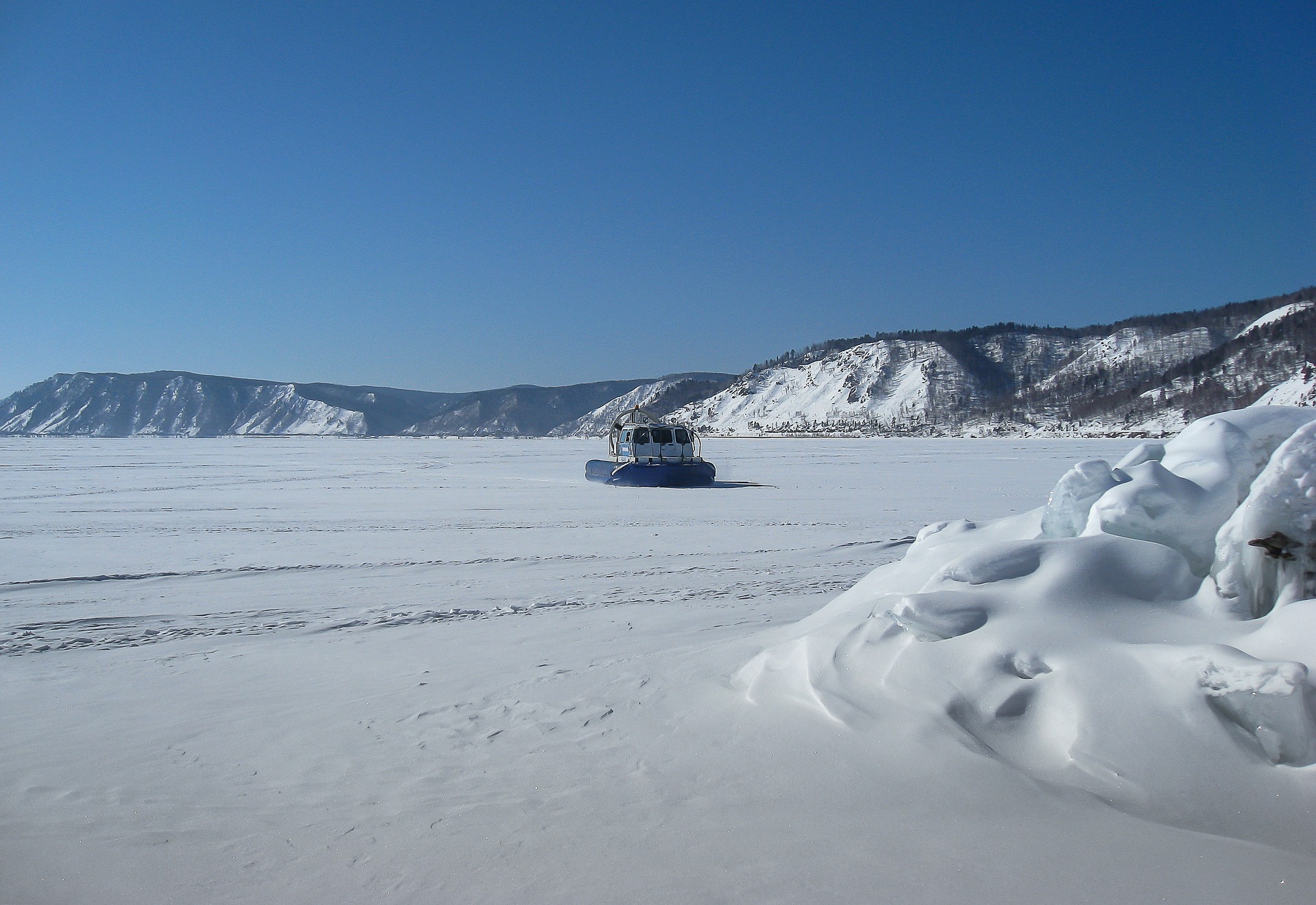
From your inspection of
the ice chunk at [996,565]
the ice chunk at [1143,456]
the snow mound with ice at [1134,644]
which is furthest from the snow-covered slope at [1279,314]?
the ice chunk at [996,565]

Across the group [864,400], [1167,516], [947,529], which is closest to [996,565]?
[1167,516]

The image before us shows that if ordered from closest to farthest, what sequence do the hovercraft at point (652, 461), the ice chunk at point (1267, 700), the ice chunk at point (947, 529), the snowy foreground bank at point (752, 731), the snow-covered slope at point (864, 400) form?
1. the snowy foreground bank at point (752, 731)
2. the ice chunk at point (1267, 700)
3. the ice chunk at point (947, 529)
4. the hovercraft at point (652, 461)
5. the snow-covered slope at point (864, 400)

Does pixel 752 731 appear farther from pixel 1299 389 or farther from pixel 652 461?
pixel 1299 389

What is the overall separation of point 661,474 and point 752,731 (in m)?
21.8

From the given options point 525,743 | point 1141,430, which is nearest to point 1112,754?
point 525,743

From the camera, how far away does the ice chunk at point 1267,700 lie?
3.52 metres

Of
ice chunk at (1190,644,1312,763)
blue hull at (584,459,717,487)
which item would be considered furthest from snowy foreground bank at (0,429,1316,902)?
blue hull at (584,459,717,487)

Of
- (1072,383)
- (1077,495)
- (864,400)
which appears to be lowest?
(1077,495)

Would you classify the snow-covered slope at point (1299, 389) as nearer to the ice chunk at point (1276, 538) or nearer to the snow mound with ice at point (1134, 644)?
the snow mound with ice at point (1134, 644)

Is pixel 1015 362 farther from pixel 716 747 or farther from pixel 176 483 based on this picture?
pixel 716 747

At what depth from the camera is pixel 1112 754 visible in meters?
3.67

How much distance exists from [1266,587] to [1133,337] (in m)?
213

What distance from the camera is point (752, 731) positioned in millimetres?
4328

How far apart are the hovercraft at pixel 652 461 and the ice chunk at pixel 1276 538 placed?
2174cm
